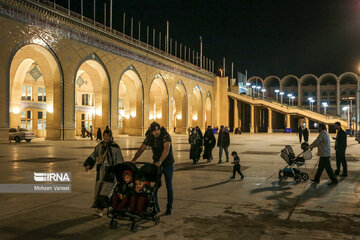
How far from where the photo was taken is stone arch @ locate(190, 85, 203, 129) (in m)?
54.0

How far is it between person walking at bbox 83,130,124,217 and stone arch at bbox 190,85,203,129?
47849mm

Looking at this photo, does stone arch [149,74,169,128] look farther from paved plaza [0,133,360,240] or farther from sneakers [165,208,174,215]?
sneakers [165,208,174,215]

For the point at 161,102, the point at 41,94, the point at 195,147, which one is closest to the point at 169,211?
the point at 195,147

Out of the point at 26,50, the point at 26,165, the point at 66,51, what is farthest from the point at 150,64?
the point at 26,165

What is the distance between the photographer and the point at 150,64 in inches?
1582

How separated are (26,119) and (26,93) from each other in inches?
97.7

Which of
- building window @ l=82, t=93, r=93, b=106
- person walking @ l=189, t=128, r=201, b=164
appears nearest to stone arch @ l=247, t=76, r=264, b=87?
building window @ l=82, t=93, r=93, b=106

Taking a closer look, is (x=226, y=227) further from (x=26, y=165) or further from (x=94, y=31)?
(x=94, y=31)

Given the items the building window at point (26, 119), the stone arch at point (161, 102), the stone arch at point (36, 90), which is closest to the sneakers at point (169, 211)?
the stone arch at point (36, 90)

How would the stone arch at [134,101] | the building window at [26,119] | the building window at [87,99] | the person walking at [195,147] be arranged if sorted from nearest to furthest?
the person walking at [195,147]
the building window at [26,119]
the stone arch at [134,101]
the building window at [87,99]

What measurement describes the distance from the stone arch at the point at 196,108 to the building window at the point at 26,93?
25889mm

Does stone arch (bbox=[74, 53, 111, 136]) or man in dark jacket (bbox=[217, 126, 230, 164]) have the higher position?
stone arch (bbox=[74, 53, 111, 136])

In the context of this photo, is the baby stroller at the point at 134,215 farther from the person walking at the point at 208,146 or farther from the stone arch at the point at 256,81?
the stone arch at the point at 256,81

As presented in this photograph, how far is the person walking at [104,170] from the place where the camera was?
220 inches
